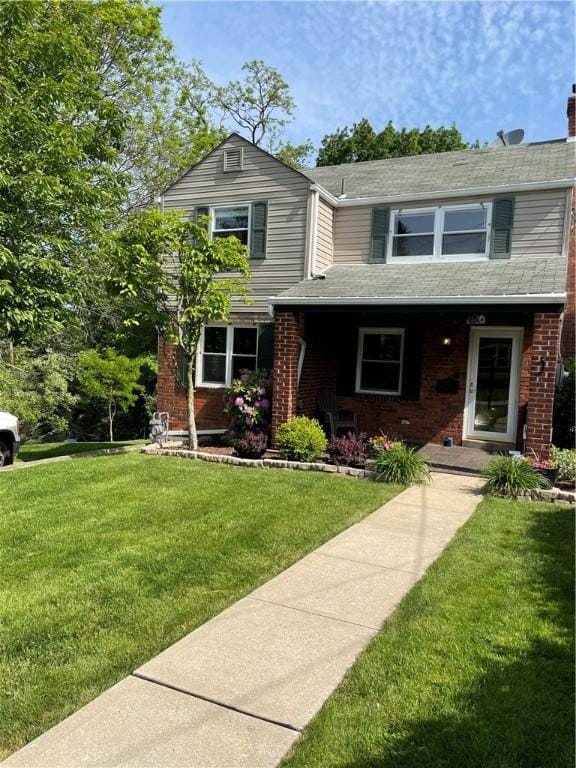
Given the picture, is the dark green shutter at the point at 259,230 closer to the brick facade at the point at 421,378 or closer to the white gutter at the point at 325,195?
the white gutter at the point at 325,195

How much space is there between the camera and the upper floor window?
12391mm

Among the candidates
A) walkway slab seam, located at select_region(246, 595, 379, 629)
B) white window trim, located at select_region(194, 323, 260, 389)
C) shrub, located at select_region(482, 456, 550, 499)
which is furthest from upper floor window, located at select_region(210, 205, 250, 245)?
walkway slab seam, located at select_region(246, 595, 379, 629)

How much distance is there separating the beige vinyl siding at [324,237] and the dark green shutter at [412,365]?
241 centimetres

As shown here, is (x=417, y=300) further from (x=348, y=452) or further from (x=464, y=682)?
(x=464, y=682)

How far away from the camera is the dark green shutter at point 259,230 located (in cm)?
1206

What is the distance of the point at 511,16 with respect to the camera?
564cm

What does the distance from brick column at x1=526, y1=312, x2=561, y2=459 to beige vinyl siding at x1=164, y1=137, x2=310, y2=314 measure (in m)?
5.26

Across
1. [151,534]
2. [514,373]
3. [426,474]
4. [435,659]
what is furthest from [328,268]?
[435,659]

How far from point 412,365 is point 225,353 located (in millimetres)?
4265

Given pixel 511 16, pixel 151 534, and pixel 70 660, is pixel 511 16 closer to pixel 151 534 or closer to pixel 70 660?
pixel 151 534

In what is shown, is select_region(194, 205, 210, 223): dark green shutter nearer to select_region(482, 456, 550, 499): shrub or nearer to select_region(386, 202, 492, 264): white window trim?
select_region(386, 202, 492, 264): white window trim

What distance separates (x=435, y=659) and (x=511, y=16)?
607 cm

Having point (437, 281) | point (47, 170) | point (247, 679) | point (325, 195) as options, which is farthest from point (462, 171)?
point (247, 679)

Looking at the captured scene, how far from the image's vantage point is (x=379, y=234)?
11.8 metres
